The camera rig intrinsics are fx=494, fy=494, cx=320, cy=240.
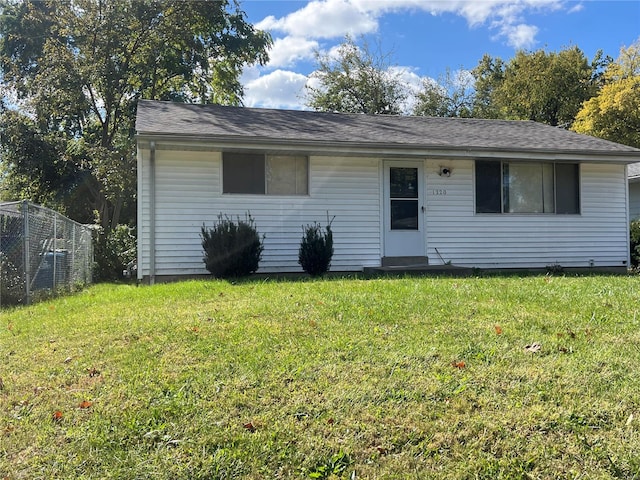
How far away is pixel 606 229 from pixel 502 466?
1070 cm

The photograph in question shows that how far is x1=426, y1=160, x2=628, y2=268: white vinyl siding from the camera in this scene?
1071 centimetres

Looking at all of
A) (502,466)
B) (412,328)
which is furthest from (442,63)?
(502,466)

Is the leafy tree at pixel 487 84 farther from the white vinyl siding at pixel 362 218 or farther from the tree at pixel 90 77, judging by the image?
the white vinyl siding at pixel 362 218

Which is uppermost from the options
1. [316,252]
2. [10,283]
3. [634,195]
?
[634,195]

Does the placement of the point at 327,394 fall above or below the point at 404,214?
below

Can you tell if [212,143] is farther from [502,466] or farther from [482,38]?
[482,38]

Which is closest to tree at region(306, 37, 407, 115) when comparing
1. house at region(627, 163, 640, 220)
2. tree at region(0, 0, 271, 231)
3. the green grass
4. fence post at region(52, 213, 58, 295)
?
tree at region(0, 0, 271, 231)

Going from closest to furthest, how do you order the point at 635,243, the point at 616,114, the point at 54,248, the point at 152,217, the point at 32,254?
1. the point at 32,254
2. the point at 54,248
3. the point at 152,217
4. the point at 635,243
5. the point at 616,114

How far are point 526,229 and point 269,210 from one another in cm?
579

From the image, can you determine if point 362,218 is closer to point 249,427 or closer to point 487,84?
point 249,427

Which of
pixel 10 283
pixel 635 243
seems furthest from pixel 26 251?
pixel 635 243

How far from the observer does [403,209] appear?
10.6m

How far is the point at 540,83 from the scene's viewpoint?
2958 centimetres

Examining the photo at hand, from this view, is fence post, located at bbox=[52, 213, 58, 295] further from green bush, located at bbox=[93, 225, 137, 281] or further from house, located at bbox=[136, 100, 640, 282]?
green bush, located at bbox=[93, 225, 137, 281]
